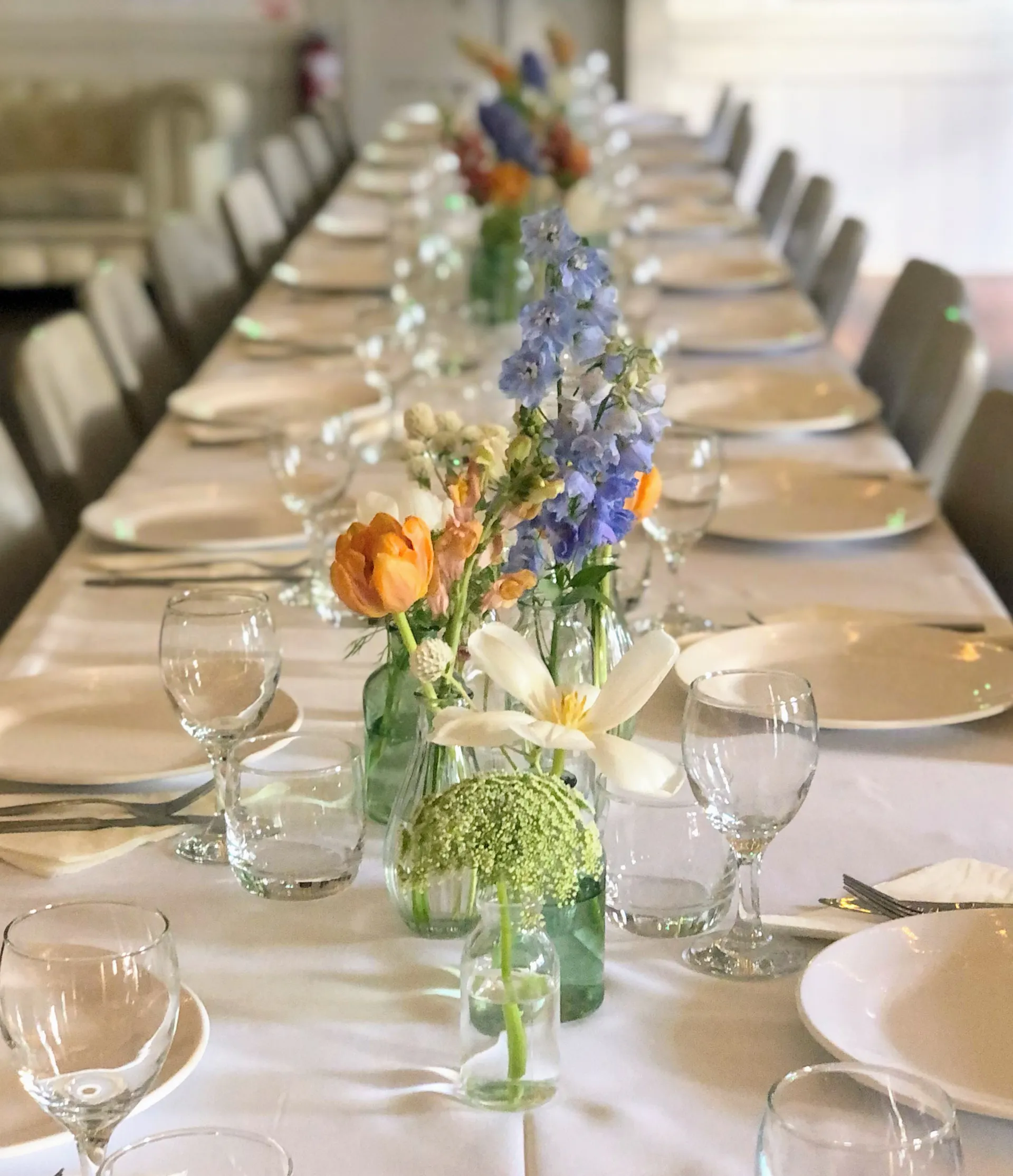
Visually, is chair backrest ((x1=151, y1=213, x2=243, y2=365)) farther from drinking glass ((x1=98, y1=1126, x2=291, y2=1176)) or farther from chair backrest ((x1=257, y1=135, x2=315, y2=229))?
drinking glass ((x1=98, y1=1126, x2=291, y2=1176))

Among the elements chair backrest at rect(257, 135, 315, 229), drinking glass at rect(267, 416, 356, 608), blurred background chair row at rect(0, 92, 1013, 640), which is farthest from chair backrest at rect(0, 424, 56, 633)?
chair backrest at rect(257, 135, 315, 229)

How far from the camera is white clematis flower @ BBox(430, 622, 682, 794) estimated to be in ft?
2.74

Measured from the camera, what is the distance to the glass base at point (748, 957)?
3.16ft

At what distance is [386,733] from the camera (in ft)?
3.69

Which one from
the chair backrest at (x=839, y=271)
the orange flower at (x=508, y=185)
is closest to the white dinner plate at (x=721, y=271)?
the chair backrest at (x=839, y=271)

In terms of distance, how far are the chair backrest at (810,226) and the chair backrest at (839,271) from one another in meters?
0.35

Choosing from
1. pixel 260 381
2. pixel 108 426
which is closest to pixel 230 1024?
pixel 260 381

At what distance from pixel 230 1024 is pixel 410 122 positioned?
5875mm

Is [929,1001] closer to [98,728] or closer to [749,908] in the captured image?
[749,908]

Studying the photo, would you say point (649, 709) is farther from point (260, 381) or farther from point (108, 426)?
point (108, 426)

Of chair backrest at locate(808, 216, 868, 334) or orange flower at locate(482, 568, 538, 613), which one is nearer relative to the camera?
orange flower at locate(482, 568, 538, 613)

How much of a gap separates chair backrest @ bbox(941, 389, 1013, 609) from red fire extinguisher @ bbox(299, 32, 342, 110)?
21.2ft

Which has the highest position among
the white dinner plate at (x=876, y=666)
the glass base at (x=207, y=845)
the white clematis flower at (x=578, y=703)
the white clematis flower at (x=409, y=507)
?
the white clematis flower at (x=409, y=507)

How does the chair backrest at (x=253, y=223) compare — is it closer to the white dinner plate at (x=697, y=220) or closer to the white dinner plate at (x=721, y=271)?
the white dinner plate at (x=697, y=220)
